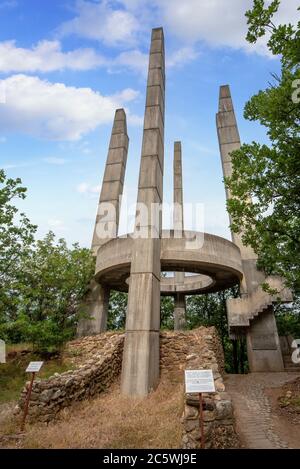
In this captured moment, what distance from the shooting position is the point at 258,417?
7902 mm

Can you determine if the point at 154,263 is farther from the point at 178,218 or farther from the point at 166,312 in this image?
the point at 166,312

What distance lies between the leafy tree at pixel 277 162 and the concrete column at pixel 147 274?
14.0 ft

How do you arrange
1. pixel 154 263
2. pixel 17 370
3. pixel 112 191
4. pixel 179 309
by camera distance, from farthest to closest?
pixel 179 309 < pixel 112 191 < pixel 17 370 < pixel 154 263

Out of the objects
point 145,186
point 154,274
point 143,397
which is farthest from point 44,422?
point 145,186

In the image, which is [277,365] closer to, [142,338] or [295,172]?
[142,338]

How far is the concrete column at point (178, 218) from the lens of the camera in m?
22.4

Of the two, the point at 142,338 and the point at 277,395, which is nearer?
the point at 277,395

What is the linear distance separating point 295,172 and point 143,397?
8.91 meters

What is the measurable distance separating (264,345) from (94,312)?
1007cm

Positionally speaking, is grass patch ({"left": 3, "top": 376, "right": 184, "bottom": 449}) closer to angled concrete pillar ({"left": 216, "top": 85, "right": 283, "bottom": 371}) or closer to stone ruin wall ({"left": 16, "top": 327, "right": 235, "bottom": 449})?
stone ruin wall ({"left": 16, "top": 327, "right": 235, "bottom": 449})

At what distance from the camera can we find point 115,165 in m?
20.9

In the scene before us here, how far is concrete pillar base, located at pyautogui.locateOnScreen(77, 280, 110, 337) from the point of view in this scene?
16812 millimetres

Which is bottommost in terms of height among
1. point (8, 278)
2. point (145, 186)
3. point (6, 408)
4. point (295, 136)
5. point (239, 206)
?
point (6, 408)

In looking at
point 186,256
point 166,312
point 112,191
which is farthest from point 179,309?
point 112,191
